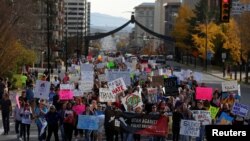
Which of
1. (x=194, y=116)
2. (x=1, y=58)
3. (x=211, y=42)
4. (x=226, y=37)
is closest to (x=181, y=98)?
(x=194, y=116)

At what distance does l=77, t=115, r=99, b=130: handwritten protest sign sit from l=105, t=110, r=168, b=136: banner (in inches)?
19.0

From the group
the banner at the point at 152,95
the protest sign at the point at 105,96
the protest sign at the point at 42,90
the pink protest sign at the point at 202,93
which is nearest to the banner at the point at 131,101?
the protest sign at the point at 105,96

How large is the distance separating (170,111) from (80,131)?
3.01 metres

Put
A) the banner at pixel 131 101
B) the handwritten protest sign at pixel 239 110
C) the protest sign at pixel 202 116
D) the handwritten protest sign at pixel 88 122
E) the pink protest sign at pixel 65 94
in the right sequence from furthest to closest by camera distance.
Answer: the pink protest sign at pixel 65 94 → the banner at pixel 131 101 → the handwritten protest sign at pixel 239 110 → the handwritten protest sign at pixel 88 122 → the protest sign at pixel 202 116

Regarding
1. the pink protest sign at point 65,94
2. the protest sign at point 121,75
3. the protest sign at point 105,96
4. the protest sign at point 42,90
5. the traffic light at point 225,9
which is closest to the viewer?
the traffic light at point 225,9

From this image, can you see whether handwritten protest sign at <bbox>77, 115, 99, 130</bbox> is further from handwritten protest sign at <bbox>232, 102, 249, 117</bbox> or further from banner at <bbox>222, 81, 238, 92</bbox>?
banner at <bbox>222, 81, 238, 92</bbox>

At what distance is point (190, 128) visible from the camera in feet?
58.9

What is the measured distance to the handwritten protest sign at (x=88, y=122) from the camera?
60.6 feet

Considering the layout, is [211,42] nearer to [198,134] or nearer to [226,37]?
[226,37]

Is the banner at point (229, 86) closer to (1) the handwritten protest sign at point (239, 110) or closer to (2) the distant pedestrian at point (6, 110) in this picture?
(1) the handwritten protest sign at point (239, 110)

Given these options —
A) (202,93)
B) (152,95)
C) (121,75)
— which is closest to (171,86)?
(121,75)

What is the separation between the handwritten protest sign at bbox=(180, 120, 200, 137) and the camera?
17.8 metres

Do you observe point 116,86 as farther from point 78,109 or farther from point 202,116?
point 202,116

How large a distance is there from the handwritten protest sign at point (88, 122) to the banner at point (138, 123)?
19.0 inches
